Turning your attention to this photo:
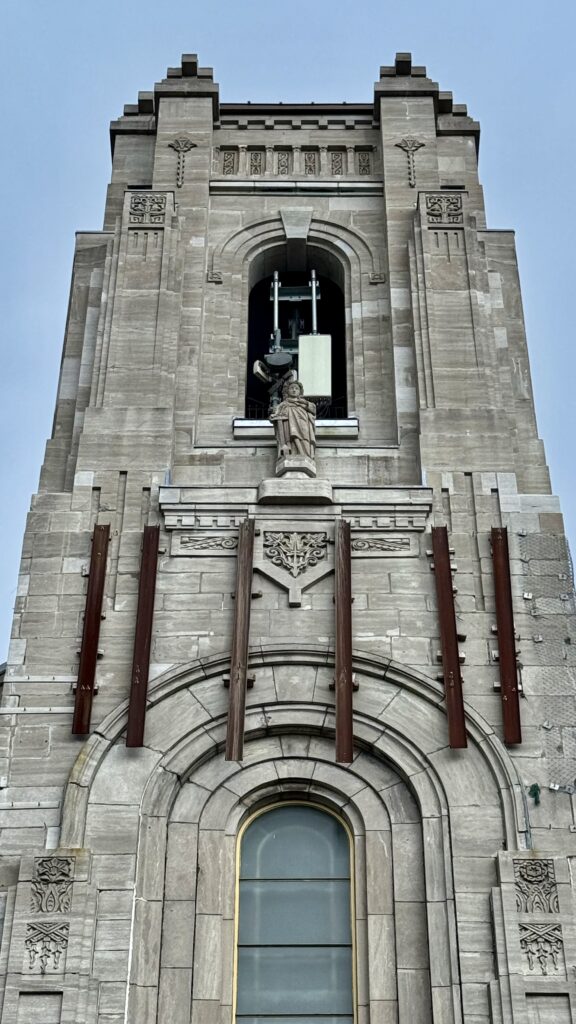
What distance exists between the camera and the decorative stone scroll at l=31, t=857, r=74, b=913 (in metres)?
20.4

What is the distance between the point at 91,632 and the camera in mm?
23359

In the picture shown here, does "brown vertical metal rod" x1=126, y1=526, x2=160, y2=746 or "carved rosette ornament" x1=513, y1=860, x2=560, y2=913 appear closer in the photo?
"carved rosette ornament" x1=513, y1=860, x2=560, y2=913

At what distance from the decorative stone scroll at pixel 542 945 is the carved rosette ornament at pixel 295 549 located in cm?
677

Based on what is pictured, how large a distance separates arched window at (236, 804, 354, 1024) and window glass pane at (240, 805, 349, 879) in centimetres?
1

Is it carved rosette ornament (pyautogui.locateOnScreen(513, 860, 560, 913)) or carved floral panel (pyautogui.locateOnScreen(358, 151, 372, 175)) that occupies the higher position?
carved floral panel (pyautogui.locateOnScreen(358, 151, 372, 175))

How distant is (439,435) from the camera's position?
26.4 meters

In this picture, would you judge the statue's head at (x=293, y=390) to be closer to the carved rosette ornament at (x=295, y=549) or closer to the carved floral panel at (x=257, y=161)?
the carved rosette ornament at (x=295, y=549)

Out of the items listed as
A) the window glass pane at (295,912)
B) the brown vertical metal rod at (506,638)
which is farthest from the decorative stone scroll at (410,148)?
the window glass pane at (295,912)

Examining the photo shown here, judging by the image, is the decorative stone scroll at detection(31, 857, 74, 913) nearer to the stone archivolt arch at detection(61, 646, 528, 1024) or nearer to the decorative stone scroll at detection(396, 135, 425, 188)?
the stone archivolt arch at detection(61, 646, 528, 1024)

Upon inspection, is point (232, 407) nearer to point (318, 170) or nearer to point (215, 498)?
point (215, 498)

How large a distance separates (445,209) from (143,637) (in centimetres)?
1185

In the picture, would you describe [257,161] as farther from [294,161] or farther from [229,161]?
[294,161]

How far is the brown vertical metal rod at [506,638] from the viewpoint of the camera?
22250 mm

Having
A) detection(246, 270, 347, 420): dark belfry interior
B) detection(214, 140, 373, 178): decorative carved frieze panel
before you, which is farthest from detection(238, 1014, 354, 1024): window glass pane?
detection(214, 140, 373, 178): decorative carved frieze panel
